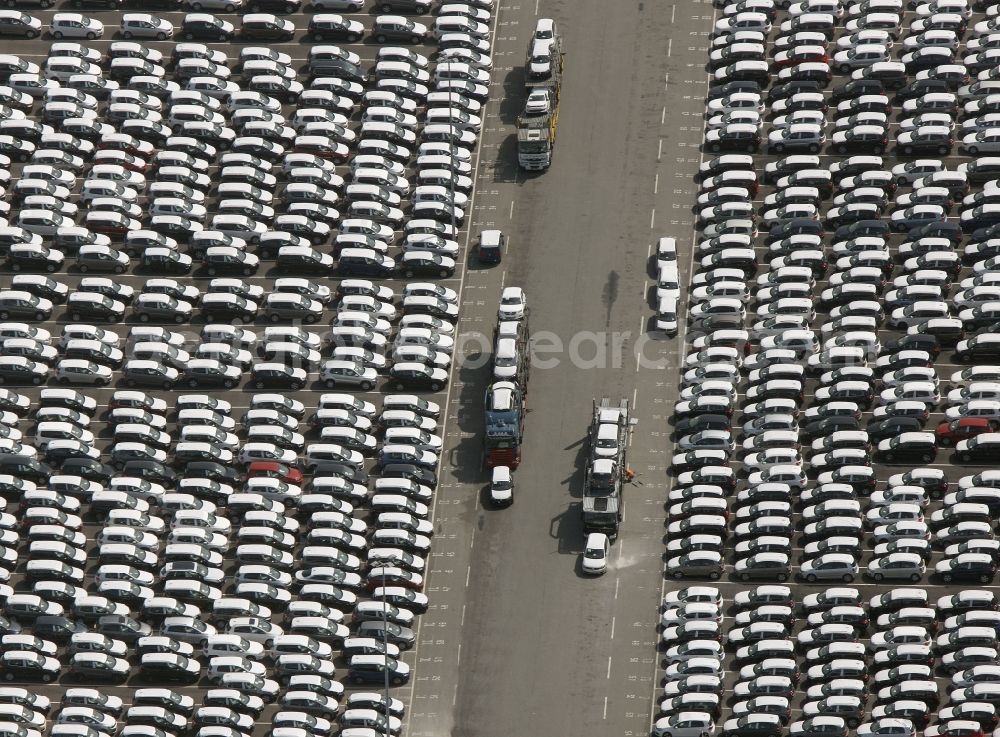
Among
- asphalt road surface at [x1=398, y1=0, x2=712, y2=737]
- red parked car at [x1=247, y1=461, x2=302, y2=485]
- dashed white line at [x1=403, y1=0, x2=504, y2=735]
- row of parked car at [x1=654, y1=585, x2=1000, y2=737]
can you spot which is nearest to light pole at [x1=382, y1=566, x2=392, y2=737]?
dashed white line at [x1=403, y1=0, x2=504, y2=735]

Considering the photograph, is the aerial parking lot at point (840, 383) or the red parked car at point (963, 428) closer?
the aerial parking lot at point (840, 383)

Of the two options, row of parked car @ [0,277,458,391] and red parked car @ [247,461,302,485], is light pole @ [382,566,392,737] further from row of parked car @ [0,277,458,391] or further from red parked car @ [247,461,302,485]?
row of parked car @ [0,277,458,391]

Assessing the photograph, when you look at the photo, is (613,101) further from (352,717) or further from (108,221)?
(352,717)

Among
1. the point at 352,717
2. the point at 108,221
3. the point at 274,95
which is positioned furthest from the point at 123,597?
the point at 274,95

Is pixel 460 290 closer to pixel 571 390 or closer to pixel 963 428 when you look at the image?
pixel 571 390

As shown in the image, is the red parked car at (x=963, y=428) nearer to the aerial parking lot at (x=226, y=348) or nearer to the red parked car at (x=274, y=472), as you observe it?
the aerial parking lot at (x=226, y=348)

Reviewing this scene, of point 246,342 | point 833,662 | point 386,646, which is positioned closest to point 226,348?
point 246,342

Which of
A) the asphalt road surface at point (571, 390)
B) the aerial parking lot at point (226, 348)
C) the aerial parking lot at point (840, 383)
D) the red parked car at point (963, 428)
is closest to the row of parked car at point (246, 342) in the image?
the aerial parking lot at point (226, 348)
